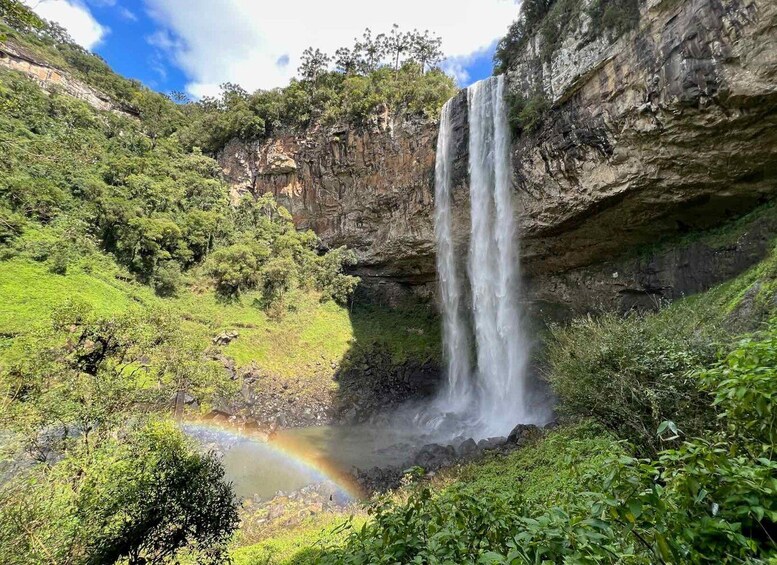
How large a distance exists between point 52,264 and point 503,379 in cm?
2472

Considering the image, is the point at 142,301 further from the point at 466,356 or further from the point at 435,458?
the point at 466,356

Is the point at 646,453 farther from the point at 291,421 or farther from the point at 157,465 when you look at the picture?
the point at 291,421

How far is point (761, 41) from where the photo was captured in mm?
10422

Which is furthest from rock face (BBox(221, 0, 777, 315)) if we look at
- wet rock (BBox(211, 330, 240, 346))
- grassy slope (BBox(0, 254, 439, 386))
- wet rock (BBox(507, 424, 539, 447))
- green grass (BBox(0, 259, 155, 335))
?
green grass (BBox(0, 259, 155, 335))

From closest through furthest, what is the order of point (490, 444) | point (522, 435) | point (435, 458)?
point (522, 435)
point (435, 458)
point (490, 444)

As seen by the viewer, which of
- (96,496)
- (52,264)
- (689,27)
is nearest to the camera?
(96,496)

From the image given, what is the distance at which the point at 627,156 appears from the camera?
47.5ft

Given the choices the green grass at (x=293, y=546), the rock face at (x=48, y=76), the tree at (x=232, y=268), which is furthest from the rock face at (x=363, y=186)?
the rock face at (x=48, y=76)

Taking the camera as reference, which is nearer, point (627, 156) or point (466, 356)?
point (627, 156)

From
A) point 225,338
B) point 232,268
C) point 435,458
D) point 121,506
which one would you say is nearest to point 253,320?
point 225,338

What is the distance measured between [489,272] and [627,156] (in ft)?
28.9

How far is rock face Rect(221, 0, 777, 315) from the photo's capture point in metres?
11.4

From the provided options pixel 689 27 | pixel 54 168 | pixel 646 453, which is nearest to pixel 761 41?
pixel 689 27

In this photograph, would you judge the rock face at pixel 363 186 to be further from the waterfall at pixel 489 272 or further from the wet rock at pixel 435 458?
the wet rock at pixel 435 458
